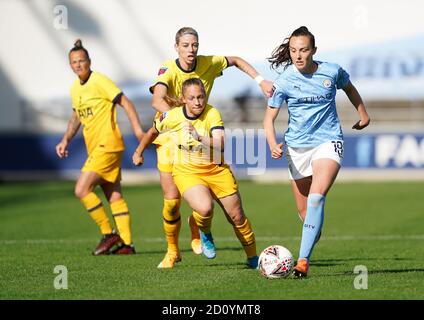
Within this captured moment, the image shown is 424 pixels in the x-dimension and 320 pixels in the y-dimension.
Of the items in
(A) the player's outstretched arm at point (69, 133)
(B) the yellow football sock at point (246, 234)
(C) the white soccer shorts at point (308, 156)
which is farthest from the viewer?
(A) the player's outstretched arm at point (69, 133)

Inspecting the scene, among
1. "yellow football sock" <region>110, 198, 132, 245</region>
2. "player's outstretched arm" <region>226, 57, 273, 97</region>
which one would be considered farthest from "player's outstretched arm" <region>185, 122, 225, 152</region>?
"yellow football sock" <region>110, 198, 132, 245</region>

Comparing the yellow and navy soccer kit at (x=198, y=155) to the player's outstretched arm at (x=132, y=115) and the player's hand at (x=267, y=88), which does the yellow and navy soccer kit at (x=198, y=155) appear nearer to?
the player's hand at (x=267, y=88)

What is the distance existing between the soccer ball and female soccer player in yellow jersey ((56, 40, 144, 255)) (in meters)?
3.38

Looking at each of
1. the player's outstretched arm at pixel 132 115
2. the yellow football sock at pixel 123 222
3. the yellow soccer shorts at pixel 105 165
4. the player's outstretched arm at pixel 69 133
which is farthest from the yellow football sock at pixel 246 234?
the player's outstretched arm at pixel 69 133

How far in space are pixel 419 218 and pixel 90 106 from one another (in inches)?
285

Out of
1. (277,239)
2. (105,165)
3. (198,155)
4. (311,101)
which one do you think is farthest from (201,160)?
(277,239)

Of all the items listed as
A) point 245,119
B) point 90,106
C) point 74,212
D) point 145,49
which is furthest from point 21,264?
point 145,49

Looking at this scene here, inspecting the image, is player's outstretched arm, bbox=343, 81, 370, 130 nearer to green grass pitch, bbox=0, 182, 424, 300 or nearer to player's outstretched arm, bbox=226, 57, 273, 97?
player's outstretched arm, bbox=226, 57, 273, 97

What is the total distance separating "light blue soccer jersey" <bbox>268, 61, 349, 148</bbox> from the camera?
9.62 metres

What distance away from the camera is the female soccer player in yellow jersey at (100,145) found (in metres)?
12.6

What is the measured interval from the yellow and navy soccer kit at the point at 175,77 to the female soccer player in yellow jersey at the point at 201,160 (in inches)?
22.2

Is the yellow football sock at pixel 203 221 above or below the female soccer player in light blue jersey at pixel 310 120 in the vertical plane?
below

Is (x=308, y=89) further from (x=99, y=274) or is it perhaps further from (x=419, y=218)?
(x=419, y=218)

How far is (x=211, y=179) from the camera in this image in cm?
997
